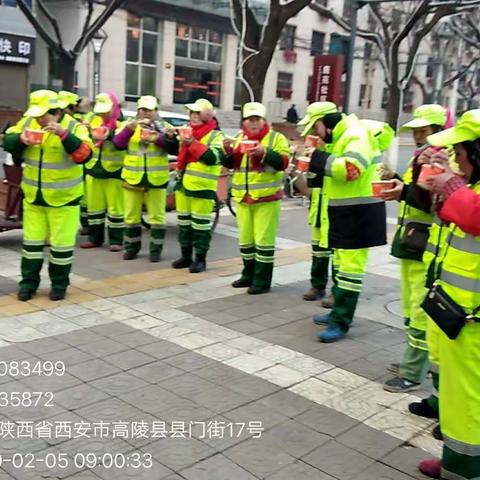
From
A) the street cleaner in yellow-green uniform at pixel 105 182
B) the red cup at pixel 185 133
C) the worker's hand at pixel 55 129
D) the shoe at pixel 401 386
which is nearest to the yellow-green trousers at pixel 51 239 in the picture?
the worker's hand at pixel 55 129

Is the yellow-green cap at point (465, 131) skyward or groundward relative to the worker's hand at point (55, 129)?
skyward

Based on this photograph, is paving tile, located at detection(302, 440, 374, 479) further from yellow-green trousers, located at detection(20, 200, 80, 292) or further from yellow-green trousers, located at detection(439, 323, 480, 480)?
yellow-green trousers, located at detection(20, 200, 80, 292)

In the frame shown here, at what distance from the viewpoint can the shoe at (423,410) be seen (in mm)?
4070

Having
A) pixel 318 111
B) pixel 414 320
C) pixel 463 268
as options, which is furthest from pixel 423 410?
pixel 318 111

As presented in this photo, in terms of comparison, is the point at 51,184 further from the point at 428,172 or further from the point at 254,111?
the point at 428,172

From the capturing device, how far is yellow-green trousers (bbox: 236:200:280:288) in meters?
6.46

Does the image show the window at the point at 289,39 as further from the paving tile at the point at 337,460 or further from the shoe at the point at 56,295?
the paving tile at the point at 337,460

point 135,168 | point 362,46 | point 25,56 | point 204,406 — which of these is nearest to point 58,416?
point 204,406

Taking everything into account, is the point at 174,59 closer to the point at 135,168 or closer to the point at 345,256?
the point at 135,168

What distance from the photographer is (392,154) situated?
4238 millimetres

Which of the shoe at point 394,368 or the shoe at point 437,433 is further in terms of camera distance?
the shoe at point 394,368

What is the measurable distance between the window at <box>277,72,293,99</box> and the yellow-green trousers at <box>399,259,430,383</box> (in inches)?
1411

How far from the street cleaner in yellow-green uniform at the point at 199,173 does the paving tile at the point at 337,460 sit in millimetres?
3804

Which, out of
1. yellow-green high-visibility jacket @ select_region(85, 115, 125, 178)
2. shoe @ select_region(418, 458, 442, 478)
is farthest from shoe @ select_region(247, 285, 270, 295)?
shoe @ select_region(418, 458, 442, 478)
